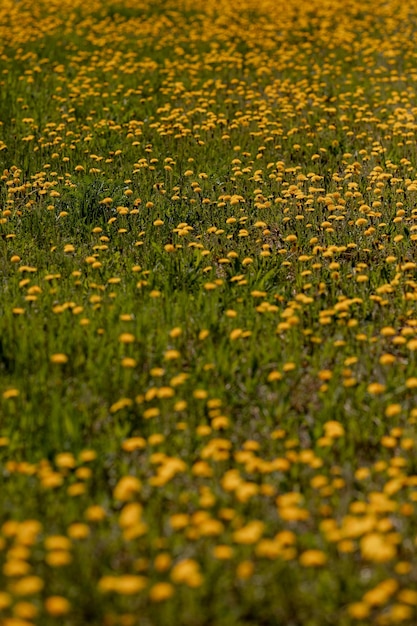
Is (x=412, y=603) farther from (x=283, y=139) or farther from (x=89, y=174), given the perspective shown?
(x=283, y=139)

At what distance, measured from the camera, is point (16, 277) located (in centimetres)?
545

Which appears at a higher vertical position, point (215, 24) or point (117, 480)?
point (215, 24)

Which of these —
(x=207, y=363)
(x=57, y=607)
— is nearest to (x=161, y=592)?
(x=57, y=607)

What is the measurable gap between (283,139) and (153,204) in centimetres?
258

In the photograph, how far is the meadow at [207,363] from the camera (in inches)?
112

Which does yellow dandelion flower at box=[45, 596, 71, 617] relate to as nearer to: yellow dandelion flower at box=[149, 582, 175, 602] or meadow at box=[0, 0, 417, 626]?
meadow at box=[0, 0, 417, 626]

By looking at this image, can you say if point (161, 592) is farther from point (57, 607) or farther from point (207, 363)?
point (207, 363)

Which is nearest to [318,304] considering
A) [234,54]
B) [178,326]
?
[178,326]

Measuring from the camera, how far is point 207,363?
4375 millimetres

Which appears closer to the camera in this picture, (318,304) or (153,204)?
(318,304)

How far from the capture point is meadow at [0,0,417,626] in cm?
285

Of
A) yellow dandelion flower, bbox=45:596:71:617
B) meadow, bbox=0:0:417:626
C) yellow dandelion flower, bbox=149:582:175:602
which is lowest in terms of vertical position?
meadow, bbox=0:0:417:626

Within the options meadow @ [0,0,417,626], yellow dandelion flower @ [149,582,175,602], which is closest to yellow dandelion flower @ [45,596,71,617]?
meadow @ [0,0,417,626]

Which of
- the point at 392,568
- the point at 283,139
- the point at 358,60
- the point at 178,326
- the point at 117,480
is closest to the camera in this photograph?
the point at 392,568
